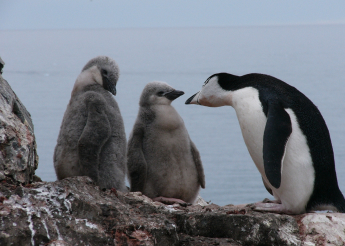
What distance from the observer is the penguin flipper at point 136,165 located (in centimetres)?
351

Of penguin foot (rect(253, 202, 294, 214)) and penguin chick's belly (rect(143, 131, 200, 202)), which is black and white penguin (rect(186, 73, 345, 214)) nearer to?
penguin foot (rect(253, 202, 294, 214))

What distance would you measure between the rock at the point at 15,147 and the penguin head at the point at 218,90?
4.06ft

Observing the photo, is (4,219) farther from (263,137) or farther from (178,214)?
(263,137)

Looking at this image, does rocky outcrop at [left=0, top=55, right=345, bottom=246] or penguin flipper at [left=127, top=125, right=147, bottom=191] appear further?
penguin flipper at [left=127, top=125, right=147, bottom=191]

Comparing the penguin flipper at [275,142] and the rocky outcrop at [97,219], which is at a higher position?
the penguin flipper at [275,142]

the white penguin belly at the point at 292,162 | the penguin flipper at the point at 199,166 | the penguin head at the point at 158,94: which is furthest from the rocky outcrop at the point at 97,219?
the penguin head at the point at 158,94

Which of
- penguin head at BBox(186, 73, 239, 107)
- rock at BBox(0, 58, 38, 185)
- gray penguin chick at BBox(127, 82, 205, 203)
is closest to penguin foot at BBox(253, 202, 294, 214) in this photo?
penguin head at BBox(186, 73, 239, 107)

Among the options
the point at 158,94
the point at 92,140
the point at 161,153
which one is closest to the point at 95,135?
the point at 92,140

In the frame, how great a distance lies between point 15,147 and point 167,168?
1.45m

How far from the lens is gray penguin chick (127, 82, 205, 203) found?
11.7ft

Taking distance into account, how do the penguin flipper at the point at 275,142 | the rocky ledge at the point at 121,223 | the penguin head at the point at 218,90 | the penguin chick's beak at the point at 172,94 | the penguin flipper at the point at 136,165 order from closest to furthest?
the rocky ledge at the point at 121,223 → the penguin flipper at the point at 275,142 → the penguin head at the point at 218,90 → the penguin flipper at the point at 136,165 → the penguin chick's beak at the point at 172,94

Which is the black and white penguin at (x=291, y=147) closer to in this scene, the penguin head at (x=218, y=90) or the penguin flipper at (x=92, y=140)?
the penguin head at (x=218, y=90)

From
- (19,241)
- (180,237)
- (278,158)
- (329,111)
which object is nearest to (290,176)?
(278,158)

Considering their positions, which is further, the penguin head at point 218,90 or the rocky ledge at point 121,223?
the penguin head at point 218,90
